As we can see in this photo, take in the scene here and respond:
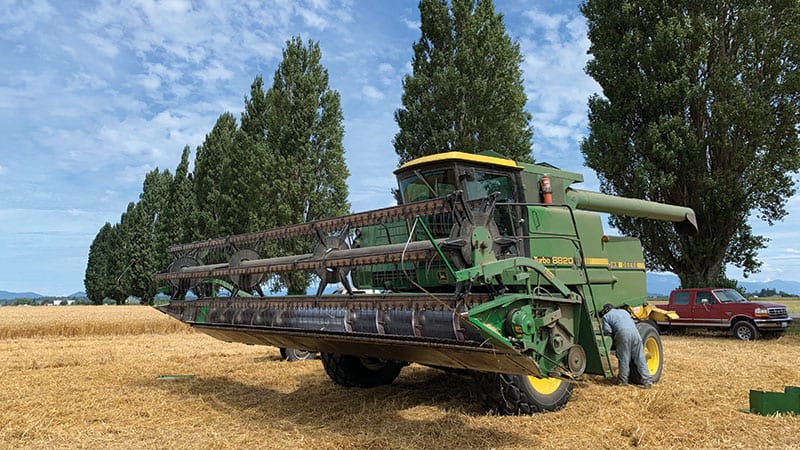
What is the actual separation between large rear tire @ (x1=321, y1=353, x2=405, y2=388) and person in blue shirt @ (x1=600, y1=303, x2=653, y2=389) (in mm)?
2914

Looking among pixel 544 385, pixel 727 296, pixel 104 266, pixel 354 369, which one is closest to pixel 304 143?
pixel 727 296

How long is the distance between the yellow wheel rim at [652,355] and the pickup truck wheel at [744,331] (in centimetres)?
937

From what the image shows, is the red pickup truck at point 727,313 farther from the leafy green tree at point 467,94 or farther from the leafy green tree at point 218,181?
the leafy green tree at point 218,181

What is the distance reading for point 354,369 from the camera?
23.5ft

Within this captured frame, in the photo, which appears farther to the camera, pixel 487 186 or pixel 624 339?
pixel 624 339

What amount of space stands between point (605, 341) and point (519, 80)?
1560cm

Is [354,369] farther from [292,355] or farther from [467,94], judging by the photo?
[467,94]

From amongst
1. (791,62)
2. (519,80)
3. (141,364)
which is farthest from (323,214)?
(791,62)

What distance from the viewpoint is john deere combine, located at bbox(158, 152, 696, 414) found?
4.22 meters

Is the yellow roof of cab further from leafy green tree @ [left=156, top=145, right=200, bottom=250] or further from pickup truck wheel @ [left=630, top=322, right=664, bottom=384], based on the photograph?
leafy green tree @ [left=156, top=145, right=200, bottom=250]

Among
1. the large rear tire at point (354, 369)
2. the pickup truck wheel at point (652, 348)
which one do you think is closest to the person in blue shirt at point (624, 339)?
the pickup truck wheel at point (652, 348)

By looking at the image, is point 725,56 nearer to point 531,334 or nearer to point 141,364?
point 531,334

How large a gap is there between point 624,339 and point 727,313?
35.6 ft

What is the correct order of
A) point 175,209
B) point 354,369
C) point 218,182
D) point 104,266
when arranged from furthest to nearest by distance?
point 104,266 → point 175,209 → point 218,182 → point 354,369
